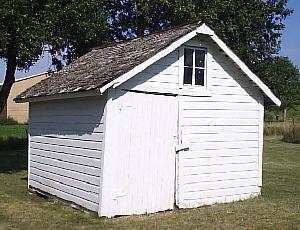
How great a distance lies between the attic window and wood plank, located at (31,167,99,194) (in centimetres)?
329

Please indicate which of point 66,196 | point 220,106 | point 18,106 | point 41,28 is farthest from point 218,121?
point 18,106

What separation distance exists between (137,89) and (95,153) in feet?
5.50

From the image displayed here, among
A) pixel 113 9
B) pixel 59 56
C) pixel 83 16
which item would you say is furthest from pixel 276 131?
pixel 83 16

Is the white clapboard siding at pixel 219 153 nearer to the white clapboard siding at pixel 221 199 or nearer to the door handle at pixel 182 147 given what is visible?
the door handle at pixel 182 147

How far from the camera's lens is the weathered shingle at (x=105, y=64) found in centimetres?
1204

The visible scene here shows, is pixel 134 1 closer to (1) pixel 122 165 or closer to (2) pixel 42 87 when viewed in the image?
(2) pixel 42 87

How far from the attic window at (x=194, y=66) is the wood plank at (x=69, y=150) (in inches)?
109

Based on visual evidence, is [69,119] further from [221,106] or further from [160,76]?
[221,106]

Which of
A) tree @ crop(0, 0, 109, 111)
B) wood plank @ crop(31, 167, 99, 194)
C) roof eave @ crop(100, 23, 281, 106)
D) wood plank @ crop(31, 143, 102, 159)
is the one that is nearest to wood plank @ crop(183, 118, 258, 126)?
roof eave @ crop(100, 23, 281, 106)

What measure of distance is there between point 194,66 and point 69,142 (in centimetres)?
352

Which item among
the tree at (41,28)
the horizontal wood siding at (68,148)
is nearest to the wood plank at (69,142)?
the horizontal wood siding at (68,148)

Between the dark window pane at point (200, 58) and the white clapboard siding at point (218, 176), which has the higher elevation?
the dark window pane at point (200, 58)

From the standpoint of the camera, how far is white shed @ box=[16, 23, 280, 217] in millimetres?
11820

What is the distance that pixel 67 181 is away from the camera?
43.8 ft
